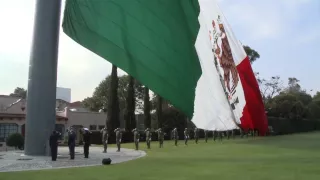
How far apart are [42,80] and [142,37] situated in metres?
12.4

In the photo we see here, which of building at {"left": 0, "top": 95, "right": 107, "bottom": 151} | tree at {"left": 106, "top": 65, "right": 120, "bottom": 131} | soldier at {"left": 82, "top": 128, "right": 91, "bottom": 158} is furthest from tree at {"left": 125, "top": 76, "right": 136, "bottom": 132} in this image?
soldier at {"left": 82, "top": 128, "right": 91, "bottom": 158}

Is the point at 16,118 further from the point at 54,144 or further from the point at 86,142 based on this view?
the point at 54,144

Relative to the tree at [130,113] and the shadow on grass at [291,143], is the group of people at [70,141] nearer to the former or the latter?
the shadow on grass at [291,143]

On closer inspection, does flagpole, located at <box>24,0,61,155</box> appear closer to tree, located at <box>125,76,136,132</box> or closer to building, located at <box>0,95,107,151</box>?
building, located at <box>0,95,107,151</box>

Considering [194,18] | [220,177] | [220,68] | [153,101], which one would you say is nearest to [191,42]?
[194,18]

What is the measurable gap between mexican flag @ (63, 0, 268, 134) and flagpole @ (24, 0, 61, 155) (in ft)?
37.2

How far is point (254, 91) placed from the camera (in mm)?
10680

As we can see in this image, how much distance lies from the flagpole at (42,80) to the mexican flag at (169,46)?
11.3 meters

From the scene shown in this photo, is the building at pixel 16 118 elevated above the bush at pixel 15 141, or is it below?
above

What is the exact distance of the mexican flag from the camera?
25.3 feet

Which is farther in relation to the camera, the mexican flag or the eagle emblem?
the eagle emblem

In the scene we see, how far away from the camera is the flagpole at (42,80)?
19141mm

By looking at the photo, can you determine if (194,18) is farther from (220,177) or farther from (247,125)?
(220,177)

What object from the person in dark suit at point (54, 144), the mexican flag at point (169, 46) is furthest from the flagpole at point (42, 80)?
the mexican flag at point (169, 46)
